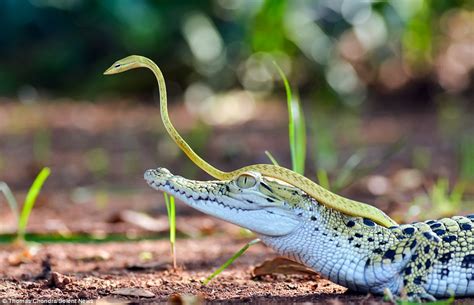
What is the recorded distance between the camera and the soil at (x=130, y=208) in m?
3.39

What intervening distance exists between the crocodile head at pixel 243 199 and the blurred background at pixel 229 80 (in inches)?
158

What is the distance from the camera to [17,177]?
6.98m

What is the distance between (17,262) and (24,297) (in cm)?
98

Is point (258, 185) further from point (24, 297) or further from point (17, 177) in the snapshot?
point (17, 177)

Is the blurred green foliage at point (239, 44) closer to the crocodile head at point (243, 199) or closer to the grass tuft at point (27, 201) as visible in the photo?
the grass tuft at point (27, 201)

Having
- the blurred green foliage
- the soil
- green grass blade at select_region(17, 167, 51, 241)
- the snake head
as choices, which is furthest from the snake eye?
the blurred green foliage

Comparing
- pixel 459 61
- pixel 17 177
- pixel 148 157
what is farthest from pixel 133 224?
pixel 459 61

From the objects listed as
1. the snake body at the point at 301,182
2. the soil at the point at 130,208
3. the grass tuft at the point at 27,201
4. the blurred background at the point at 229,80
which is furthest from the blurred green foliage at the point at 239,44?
the snake body at the point at 301,182

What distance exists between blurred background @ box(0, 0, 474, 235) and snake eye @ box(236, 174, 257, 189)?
4.01m

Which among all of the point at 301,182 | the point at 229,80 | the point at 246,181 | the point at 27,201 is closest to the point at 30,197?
the point at 27,201

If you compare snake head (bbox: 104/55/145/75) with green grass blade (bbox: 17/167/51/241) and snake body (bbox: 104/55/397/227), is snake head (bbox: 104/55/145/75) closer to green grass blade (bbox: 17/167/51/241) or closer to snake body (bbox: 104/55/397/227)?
snake body (bbox: 104/55/397/227)

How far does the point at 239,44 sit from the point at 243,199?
755 centimetres

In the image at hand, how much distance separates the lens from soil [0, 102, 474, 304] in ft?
11.1

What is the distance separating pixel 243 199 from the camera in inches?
126
